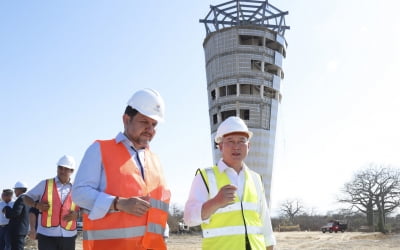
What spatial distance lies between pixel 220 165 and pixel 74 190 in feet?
4.17

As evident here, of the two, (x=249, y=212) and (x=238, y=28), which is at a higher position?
(x=238, y=28)

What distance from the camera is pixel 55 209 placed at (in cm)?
582

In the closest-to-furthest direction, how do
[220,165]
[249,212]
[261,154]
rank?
[249,212]
[220,165]
[261,154]

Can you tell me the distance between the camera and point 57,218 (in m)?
5.74

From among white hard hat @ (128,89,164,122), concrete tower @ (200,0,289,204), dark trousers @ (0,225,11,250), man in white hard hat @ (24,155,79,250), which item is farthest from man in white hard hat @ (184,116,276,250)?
concrete tower @ (200,0,289,204)

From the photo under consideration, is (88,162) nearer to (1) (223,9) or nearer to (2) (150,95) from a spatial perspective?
(2) (150,95)

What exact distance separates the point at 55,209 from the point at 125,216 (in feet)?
12.0

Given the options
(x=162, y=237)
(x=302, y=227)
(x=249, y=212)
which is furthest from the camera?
(x=302, y=227)

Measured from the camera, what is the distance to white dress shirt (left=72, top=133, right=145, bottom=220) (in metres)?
2.48

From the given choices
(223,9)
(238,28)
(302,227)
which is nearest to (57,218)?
(238,28)

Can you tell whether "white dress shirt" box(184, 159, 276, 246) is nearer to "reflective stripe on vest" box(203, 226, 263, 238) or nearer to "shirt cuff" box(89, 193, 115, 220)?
"reflective stripe on vest" box(203, 226, 263, 238)

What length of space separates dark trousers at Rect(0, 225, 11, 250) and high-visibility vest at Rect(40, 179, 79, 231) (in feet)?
13.4

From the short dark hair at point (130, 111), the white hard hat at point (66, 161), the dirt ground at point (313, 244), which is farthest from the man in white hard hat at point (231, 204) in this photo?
the dirt ground at point (313, 244)

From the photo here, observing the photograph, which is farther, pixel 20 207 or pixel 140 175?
pixel 20 207
